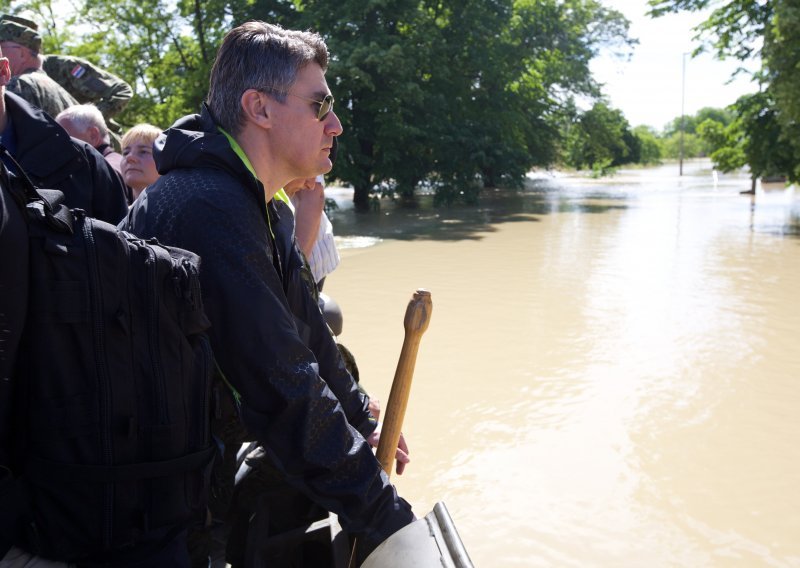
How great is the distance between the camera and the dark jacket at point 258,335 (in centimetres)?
155

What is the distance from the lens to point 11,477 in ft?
4.28

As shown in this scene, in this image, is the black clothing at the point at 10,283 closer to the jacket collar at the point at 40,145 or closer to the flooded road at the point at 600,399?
the jacket collar at the point at 40,145

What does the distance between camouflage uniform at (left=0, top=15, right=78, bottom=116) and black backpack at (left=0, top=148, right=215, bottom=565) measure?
3.33 m

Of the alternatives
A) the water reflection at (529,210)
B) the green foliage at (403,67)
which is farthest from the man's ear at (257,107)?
the green foliage at (403,67)

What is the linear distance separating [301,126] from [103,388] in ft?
2.68

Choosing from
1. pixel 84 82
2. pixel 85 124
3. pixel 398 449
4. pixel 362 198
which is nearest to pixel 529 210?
pixel 362 198

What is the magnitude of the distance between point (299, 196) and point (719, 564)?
2503 mm

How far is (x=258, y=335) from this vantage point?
1.55m

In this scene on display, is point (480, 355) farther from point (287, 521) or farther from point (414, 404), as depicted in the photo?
point (287, 521)

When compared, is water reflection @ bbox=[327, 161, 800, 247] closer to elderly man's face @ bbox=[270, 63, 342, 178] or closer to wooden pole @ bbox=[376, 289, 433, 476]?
wooden pole @ bbox=[376, 289, 433, 476]

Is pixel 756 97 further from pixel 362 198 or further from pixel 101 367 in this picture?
pixel 101 367

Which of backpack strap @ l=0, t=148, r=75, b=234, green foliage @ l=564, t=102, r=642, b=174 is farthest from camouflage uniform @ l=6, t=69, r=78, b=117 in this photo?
green foliage @ l=564, t=102, r=642, b=174

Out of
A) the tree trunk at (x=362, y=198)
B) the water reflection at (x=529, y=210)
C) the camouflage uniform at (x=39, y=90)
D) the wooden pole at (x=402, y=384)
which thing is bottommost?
the water reflection at (x=529, y=210)

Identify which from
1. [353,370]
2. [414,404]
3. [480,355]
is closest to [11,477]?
[353,370]
